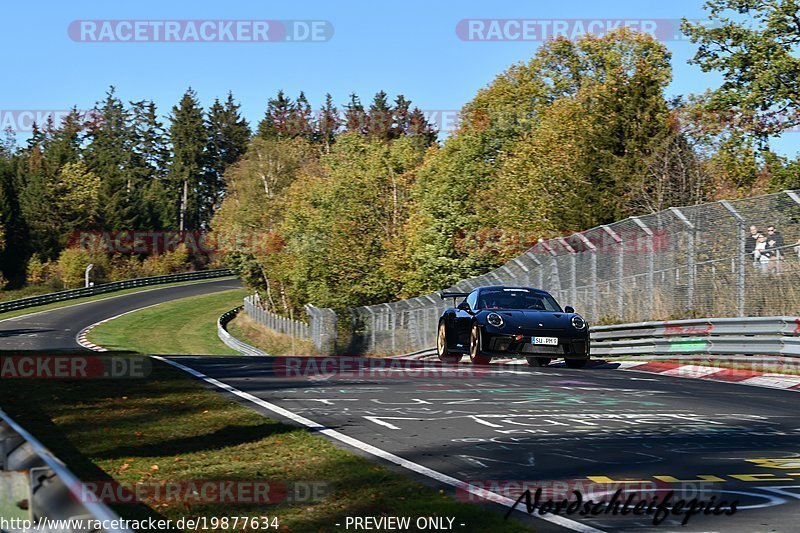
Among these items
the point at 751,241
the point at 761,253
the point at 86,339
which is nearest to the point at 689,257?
the point at 751,241

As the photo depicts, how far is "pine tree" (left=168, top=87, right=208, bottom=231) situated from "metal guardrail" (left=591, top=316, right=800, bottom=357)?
11674 centimetres

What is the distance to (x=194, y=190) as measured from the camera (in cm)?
13900

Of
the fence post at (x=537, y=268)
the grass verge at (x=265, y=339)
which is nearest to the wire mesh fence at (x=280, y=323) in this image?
the grass verge at (x=265, y=339)

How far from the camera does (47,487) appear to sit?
3.56m

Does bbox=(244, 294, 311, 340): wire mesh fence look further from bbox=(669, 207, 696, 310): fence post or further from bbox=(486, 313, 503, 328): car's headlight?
bbox=(486, 313, 503, 328): car's headlight

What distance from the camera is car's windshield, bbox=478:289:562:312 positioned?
20.0 m

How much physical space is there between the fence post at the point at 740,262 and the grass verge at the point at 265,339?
3701 cm

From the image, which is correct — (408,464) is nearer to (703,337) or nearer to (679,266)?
(703,337)

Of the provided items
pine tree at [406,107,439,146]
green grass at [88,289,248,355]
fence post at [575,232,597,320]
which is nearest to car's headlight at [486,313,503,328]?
fence post at [575,232,597,320]

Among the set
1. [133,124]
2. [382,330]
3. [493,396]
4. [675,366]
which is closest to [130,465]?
[493,396]

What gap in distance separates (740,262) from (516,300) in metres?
4.19

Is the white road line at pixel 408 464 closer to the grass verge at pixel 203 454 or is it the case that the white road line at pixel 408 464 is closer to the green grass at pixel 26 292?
the grass verge at pixel 203 454

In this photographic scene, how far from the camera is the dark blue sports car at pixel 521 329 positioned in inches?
738

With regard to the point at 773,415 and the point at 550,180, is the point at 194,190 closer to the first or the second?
the point at 550,180
